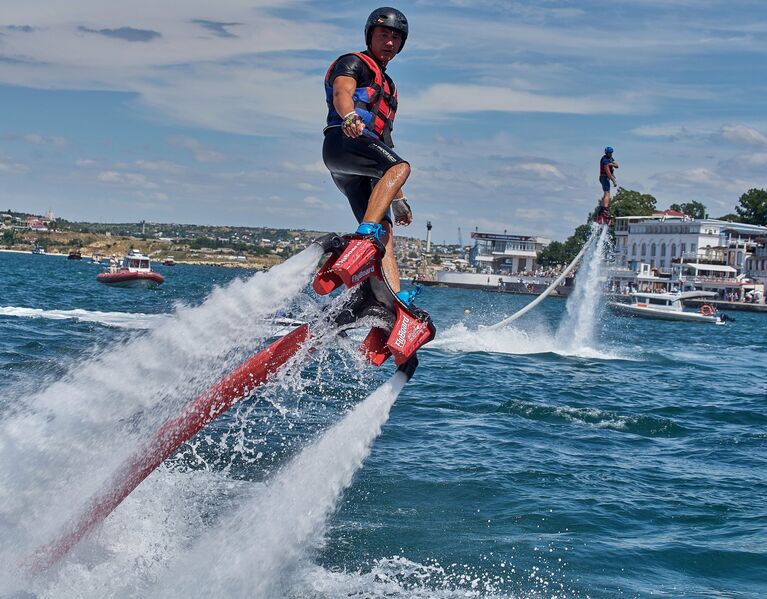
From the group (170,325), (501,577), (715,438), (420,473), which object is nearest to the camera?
(170,325)

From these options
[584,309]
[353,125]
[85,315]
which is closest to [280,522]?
[353,125]

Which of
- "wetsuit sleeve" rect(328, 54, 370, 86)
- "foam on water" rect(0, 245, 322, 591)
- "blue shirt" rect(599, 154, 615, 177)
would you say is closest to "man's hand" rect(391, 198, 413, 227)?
"wetsuit sleeve" rect(328, 54, 370, 86)

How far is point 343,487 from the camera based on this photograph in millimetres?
9320

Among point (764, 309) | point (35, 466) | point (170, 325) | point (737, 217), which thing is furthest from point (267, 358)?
point (737, 217)

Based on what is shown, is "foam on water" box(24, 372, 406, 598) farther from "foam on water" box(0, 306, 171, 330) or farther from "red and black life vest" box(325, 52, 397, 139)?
"foam on water" box(0, 306, 171, 330)

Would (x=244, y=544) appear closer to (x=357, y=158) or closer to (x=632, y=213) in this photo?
(x=357, y=158)

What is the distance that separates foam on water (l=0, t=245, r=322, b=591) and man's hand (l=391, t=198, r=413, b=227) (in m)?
1.67

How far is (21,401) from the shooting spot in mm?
9180

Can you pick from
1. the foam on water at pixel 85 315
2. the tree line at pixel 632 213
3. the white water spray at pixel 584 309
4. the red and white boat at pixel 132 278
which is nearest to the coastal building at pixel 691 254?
the tree line at pixel 632 213

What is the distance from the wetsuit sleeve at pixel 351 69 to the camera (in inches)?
342

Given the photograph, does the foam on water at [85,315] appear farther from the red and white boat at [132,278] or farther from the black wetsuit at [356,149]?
the red and white boat at [132,278]

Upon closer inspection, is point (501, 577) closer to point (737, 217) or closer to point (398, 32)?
point (398, 32)

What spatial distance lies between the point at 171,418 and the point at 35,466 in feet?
3.97

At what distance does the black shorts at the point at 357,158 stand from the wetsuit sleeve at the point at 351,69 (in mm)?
457
